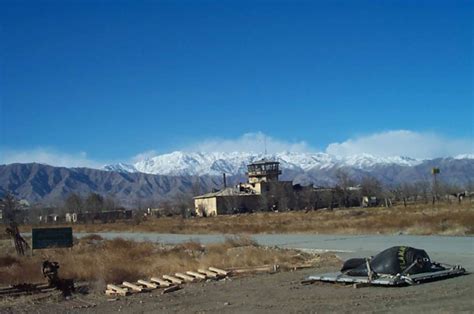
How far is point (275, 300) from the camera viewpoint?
14.6 metres

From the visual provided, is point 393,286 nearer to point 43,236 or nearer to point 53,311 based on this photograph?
point 53,311

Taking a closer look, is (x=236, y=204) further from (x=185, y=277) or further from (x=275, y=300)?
(x=275, y=300)

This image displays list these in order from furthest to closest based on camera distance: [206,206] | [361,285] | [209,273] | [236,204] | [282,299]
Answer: [206,206], [236,204], [209,273], [361,285], [282,299]

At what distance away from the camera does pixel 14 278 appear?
2136 cm

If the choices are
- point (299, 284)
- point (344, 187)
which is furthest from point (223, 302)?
point (344, 187)

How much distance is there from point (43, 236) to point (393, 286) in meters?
17.3

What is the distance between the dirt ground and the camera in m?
12.9

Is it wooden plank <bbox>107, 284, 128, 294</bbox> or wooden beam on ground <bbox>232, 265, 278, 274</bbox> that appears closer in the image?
wooden plank <bbox>107, 284, 128, 294</bbox>

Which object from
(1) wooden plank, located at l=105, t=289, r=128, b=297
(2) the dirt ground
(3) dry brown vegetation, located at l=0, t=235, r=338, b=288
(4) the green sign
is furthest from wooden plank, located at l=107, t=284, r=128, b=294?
(4) the green sign

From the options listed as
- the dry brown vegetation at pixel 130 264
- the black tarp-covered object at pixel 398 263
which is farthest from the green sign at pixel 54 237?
the black tarp-covered object at pixel 398 263

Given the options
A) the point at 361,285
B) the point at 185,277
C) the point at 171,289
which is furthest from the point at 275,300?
the point at 185,277

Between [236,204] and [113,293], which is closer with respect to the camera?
[113,293]

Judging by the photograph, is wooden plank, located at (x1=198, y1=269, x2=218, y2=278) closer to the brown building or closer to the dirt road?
the dirt road

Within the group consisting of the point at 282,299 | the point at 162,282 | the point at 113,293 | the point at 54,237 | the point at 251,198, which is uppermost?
the point at 251,198
